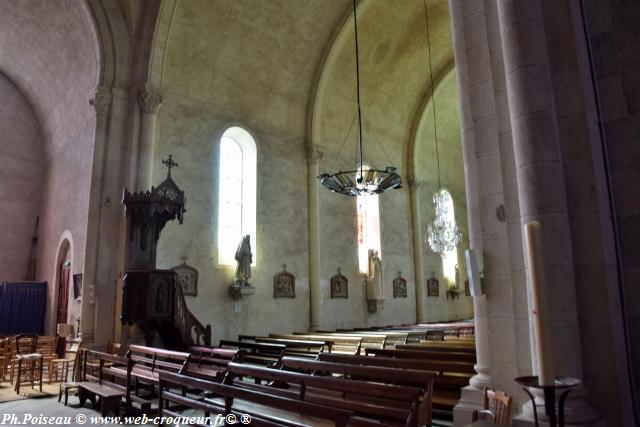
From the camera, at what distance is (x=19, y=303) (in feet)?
43.4

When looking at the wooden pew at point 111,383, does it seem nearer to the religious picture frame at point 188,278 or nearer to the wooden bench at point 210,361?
the wooden bench at point 210,361

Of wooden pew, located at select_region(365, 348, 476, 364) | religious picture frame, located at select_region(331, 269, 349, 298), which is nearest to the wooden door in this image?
religious picture frame, located at select_region(331, 269, 349, 298)

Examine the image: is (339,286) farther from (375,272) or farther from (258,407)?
(258,407)

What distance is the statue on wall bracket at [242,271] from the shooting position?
12102 mm

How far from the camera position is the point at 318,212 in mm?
14445

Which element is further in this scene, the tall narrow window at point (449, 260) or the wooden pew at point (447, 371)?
the tall narrow window at point (449, 260)

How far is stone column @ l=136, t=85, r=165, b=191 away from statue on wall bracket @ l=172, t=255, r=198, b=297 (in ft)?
6.71

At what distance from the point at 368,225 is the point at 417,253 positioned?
2.35 m

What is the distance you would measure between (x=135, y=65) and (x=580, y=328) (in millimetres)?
11342

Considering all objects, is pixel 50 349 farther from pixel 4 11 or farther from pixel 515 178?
pixel 515 178

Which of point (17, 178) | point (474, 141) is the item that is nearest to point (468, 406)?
point (474, 141)

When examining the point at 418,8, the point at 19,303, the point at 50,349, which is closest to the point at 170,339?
the point at 50,349

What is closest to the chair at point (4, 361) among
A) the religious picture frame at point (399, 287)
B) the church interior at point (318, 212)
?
the church interior at point (318, 212)

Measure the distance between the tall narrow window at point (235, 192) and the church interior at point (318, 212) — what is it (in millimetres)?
63
